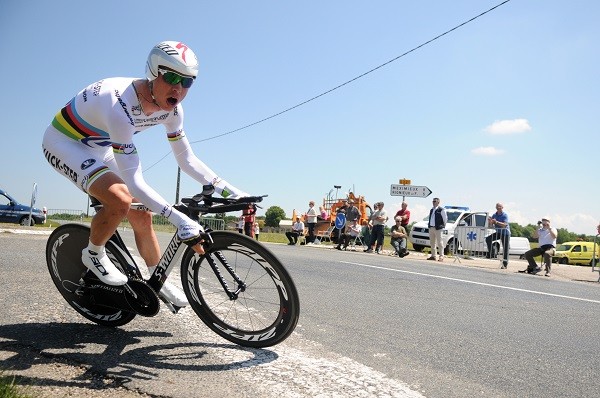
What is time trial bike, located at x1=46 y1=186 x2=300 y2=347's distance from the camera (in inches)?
117

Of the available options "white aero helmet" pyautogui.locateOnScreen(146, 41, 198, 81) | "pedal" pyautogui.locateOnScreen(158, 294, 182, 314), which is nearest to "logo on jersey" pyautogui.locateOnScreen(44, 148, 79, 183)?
"white aero helmet" pyautogui.locateOnScreen(146, 41, 198, 81)

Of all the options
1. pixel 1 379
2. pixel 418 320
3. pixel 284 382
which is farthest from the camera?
pixel 418 320

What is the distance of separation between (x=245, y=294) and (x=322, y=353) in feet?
1.87

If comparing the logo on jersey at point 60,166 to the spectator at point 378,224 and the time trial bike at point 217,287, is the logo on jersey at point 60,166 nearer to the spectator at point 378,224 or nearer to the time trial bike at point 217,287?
the time trial bike at point 217,287

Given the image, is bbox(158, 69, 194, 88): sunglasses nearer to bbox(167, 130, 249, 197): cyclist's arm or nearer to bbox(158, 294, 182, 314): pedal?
bbox(167, 130, 249, 197): cyclist's arm

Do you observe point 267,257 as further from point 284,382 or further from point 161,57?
point 161,57

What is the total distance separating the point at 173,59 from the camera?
2998 mm

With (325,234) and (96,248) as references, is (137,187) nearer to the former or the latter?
(96,248)

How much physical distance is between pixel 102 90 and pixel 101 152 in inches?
19.5

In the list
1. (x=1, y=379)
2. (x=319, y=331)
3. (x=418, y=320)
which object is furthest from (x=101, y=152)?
(x=418, y=320)

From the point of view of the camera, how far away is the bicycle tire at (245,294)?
2945 mm

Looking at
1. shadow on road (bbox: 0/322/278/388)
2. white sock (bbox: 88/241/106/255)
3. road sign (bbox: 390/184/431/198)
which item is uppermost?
road sign (bbox: 390/184/431/198)

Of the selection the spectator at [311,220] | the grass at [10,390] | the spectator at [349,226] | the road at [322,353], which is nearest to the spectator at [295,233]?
the spectator at [311,220]

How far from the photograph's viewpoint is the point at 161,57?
302 centimetres
